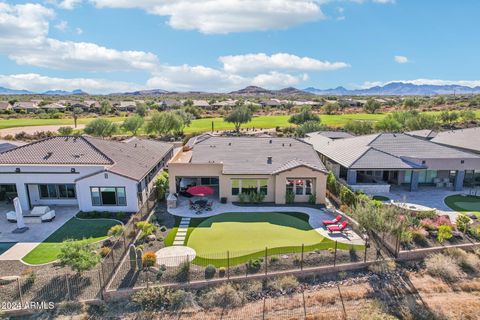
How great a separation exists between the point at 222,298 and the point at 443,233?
16133mm

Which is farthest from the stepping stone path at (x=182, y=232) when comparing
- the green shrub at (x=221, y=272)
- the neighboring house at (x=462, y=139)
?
the neighboring house at (x=462, y=139)

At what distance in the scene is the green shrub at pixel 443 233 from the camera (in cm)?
2184

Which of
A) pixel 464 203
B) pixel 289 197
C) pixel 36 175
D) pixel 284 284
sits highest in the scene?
pixel 36 175

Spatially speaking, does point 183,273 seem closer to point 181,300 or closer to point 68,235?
point 181,300

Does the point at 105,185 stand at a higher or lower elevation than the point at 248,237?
higher

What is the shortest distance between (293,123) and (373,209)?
65.0 meters

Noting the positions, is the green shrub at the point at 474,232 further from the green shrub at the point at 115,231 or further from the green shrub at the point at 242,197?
the green shrub at the point at 115,231

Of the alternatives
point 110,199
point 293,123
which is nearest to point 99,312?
point 110,199

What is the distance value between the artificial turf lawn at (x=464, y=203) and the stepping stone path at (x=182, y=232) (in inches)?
921

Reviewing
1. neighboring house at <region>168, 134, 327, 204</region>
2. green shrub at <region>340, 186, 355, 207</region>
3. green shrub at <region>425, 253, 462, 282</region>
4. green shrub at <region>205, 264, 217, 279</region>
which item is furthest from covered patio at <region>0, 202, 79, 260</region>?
green shrub at <region>425, 253, 462, 282</region>

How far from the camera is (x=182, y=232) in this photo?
75.9 feet

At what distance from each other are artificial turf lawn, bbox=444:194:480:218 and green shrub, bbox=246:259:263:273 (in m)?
20.1

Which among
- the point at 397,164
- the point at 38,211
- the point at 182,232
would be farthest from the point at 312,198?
the point at 38,211

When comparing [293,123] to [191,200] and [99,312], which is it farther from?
[99,312]
